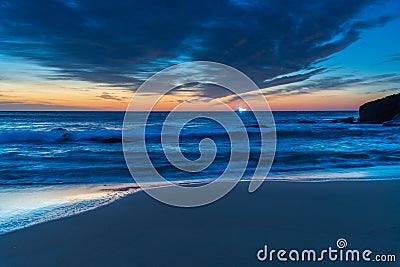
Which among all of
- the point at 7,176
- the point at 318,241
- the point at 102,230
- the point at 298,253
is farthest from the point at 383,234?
the point at 7,176

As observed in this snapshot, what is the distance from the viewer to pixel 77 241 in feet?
10.6

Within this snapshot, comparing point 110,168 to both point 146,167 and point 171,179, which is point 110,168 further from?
point 171,179

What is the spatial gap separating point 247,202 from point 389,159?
7.62 metres
